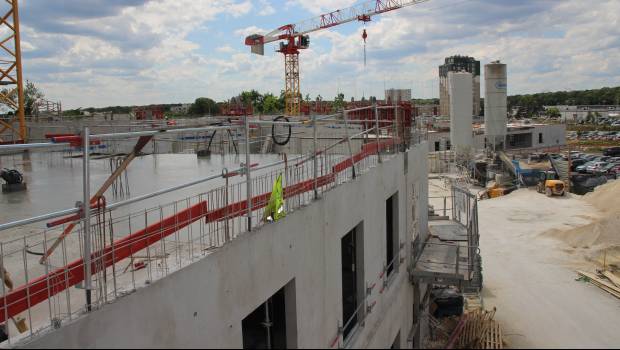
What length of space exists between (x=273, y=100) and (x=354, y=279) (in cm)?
5446

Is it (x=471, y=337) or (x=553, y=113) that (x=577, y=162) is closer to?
(x=471, y=337)

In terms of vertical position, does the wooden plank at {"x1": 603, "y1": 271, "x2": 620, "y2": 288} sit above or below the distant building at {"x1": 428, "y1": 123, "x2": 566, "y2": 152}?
below

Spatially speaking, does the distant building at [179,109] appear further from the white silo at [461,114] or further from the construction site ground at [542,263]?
the white silo at [461,114]

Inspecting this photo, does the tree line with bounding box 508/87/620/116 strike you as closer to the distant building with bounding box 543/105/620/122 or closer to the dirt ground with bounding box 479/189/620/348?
the distant building with bounding box 543/105/620/122

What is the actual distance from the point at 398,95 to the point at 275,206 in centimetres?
983

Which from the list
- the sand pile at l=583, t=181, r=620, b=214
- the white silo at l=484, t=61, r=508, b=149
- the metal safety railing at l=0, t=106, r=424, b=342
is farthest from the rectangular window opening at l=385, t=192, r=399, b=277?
the white silo at l=484, t=61, r=508, b=149

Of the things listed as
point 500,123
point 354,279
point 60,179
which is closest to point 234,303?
point 354,279

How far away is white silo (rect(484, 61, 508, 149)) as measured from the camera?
5412cm

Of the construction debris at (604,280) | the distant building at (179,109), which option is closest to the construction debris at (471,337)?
the construction debris at (604,280)

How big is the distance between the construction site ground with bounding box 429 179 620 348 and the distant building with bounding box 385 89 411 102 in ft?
21.7

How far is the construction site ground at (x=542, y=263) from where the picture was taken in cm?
1496

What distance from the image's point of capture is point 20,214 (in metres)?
8.51

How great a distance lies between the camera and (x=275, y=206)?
18.6ft

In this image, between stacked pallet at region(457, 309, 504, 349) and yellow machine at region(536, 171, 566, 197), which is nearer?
stacked pallet at region(457, 309, 504, 349)
